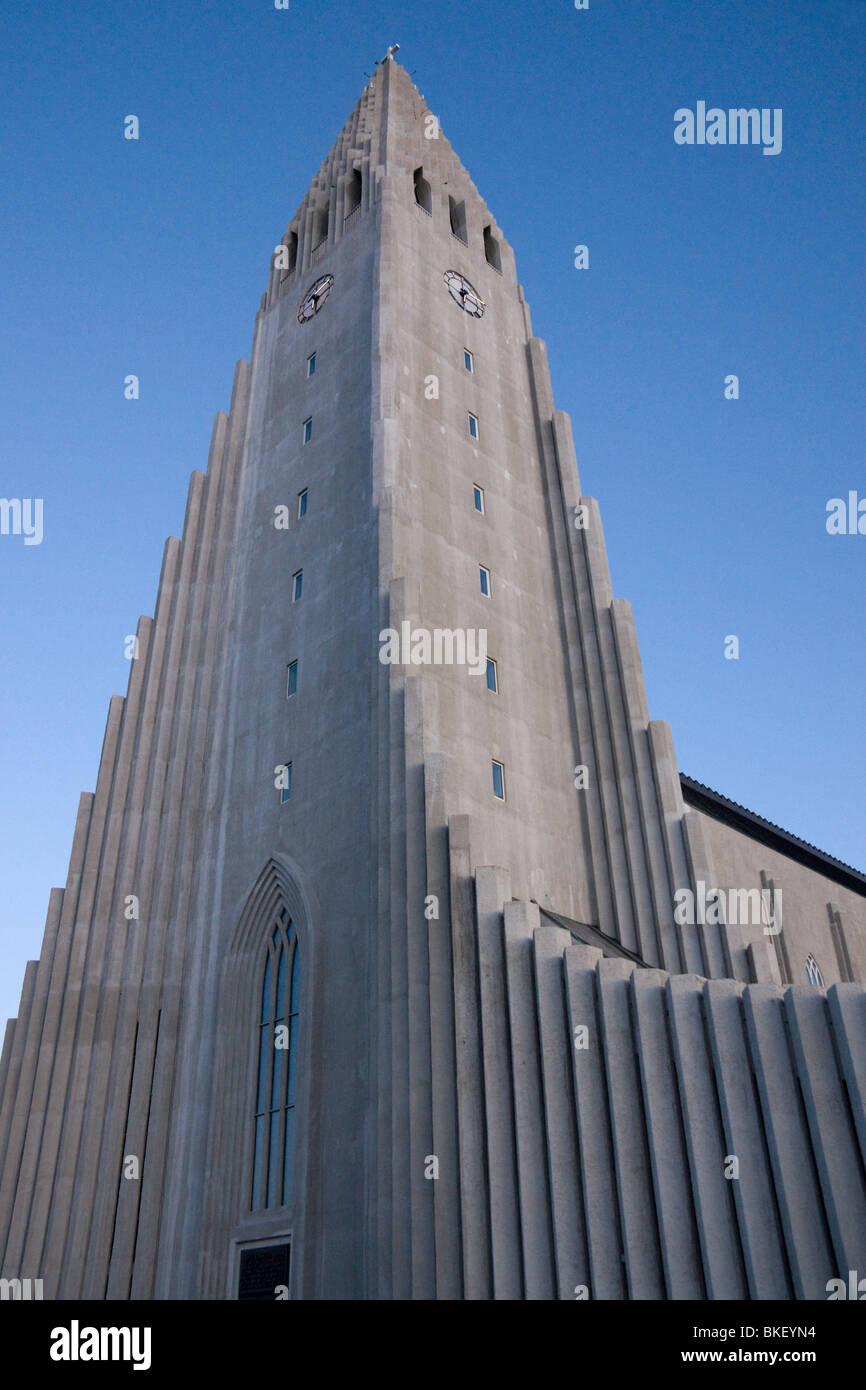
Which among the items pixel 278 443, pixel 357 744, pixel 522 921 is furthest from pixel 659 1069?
pixel 278 443

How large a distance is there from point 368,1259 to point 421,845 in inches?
305

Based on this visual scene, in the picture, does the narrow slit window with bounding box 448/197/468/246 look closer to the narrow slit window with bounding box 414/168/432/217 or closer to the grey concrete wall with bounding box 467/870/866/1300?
the narrow slit window with bounding box 414/168/432/217

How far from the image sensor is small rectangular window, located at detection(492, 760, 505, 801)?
87.7 ft

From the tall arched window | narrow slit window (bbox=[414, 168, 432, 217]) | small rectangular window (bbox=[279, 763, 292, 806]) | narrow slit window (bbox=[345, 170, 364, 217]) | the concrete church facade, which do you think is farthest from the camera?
narrow slit window (bbox=[345, 170, 364, 217])

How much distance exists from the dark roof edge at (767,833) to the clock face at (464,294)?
708 inches

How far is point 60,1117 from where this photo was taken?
2741cm

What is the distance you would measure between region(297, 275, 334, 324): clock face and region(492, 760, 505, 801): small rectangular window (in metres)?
19.6

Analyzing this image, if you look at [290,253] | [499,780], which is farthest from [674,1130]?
[290,253]

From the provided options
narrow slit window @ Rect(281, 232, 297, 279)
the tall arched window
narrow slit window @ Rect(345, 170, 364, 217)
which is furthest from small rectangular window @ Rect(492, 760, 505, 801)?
narrow slit window @ Rect(281, 232, 297, 279)

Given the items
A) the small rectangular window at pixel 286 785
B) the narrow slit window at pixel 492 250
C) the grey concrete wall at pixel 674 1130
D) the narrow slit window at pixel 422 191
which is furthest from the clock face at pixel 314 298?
the grey concrete wall at pixel 674 1130

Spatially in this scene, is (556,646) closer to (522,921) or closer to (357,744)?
(357,744)

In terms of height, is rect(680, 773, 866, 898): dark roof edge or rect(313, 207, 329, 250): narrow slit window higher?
rect(313, 207, 329, 250): narrow slit window

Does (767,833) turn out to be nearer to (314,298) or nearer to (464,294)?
(464,294)
